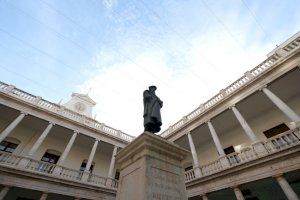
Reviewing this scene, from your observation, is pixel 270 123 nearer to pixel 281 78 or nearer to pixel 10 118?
pixel 281 78

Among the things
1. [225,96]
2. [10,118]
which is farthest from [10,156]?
[225,96]

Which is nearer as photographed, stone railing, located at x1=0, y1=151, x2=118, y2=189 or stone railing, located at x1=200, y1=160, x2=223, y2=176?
stone railing, located at x1=0, y1=151, x2=118, y2=189

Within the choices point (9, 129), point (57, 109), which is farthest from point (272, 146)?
point (9, 129)

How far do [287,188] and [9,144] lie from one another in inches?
684

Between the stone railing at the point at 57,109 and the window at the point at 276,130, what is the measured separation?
37.4 ft

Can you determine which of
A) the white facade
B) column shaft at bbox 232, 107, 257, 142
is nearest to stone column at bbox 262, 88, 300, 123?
the white facade

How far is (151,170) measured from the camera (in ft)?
11.4

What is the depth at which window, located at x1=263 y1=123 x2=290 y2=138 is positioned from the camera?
36.8 feet

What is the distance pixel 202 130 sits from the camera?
14.7m

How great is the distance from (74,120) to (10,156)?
4.66 metres

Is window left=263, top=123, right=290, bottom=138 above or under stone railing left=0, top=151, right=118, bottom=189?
above

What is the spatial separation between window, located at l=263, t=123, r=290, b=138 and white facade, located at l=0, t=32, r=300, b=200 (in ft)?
0.20

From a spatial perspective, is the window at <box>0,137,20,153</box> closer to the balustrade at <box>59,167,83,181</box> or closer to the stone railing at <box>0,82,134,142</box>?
the stone railing at <box>0,82,134,142</box>

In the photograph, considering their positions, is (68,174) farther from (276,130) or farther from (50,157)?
(276,130)
